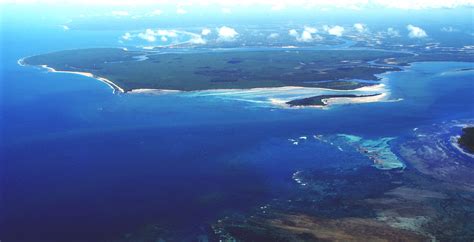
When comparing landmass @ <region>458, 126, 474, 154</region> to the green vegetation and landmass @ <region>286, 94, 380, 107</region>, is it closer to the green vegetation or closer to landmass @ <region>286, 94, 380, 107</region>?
landmass @ <region>286, 94, 380, 107</region>

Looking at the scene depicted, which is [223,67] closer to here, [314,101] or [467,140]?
[314,101]

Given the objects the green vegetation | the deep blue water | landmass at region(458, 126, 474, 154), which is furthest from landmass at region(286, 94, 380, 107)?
landmass at region(458, 126, 474, 154)

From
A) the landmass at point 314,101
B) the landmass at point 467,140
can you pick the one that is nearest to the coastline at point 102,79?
the landmass at point 314,101

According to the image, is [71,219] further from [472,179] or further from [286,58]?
[286,58]

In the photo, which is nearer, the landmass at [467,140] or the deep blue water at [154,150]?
the deep blue water at [154,150]

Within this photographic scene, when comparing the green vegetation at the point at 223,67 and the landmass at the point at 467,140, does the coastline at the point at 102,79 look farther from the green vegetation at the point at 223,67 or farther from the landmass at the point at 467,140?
the landmass at the point at 467,140
